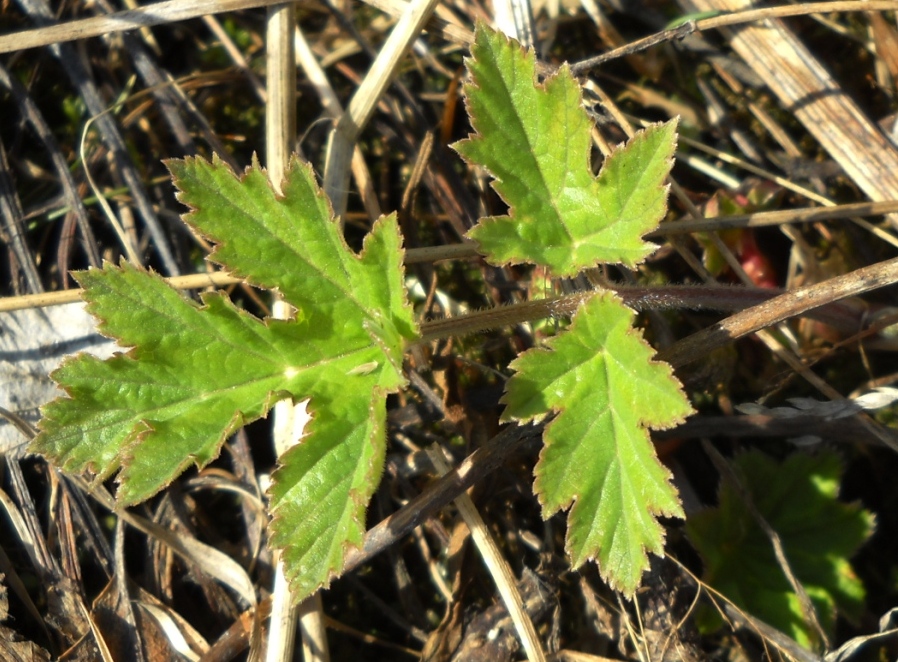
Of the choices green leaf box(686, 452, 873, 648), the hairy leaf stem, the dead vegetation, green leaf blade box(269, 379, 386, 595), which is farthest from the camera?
green leaf box(686, 452, 873, 648)

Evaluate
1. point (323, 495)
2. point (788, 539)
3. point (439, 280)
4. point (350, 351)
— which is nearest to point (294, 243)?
point (350, 351)

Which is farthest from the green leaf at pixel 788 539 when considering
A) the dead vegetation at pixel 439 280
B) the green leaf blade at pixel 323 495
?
the green leaf blade at pixel 323 495

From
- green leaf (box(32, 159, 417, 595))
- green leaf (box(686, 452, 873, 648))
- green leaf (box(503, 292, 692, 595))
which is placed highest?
green leaf (box(32, 159, 417, 595))

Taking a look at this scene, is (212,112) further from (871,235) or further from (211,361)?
(871,235)

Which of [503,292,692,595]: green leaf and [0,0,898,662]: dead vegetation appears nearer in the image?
[503,292,692,595]: green leaf

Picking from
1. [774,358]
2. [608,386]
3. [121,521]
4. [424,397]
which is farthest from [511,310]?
[121,521]

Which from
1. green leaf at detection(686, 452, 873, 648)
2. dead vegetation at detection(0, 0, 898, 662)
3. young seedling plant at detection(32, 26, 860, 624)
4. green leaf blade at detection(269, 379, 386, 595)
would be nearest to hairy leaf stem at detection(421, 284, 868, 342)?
dead vegetation at detection(0, 0, 898, 662)

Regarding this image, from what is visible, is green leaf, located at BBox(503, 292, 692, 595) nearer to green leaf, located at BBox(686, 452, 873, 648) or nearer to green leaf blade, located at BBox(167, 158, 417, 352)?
green leaf blade, located at BBox(167, 158, 417, 352)
